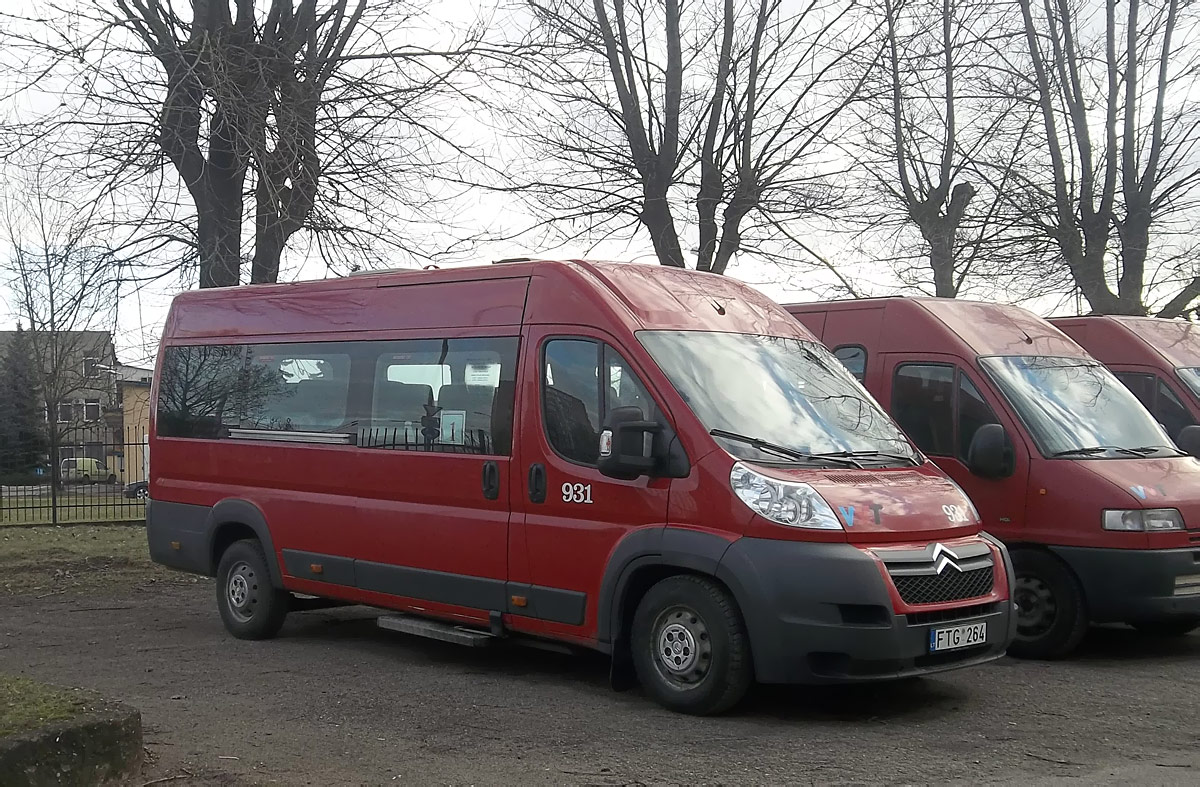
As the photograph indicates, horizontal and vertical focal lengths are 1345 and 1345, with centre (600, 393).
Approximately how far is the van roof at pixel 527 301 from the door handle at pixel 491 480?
880 mm

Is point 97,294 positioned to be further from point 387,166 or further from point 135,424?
point 135,424

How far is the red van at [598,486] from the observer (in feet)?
22.4

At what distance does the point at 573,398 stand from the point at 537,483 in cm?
55

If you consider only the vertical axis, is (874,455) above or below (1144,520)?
above

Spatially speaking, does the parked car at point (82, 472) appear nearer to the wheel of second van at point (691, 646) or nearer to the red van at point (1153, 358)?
the red van at point (1153, 358)

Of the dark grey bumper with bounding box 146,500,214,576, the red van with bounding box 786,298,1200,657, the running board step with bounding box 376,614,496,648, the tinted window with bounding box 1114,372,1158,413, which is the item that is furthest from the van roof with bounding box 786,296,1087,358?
the dark grey bumper with bounding box 146,500,214,576

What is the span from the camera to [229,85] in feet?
43.2

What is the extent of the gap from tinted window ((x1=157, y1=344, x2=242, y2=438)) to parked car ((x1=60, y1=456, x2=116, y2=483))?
904 cm

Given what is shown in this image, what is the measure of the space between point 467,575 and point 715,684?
80.4 inches

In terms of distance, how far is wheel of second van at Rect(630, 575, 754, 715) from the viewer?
6.89m

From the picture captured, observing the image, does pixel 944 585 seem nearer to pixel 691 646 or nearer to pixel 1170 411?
pixel 691 646

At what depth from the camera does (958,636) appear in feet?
22.8

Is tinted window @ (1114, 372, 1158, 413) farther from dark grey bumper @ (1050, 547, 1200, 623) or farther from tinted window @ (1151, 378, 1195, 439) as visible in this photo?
dark grey bumper @ (1050, 547, 1200, 623)

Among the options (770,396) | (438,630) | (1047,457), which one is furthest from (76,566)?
(1047,457)
